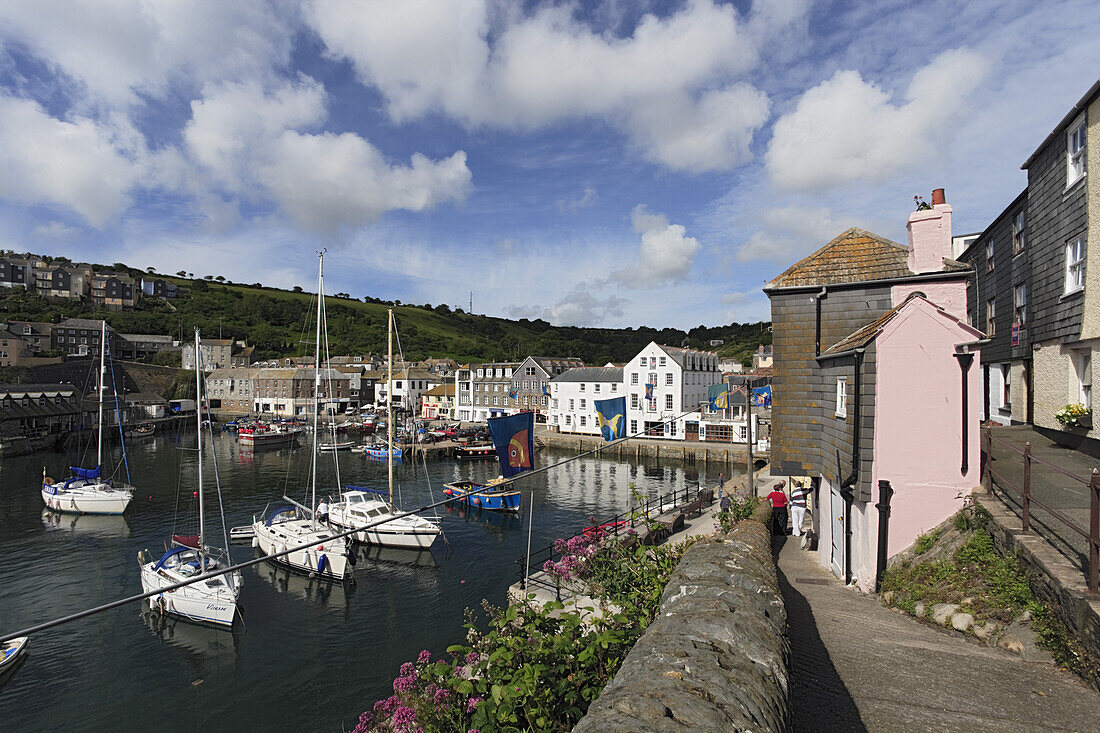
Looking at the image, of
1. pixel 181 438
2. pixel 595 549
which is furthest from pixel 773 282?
pixel 181 438

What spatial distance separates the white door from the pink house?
1.5 inches

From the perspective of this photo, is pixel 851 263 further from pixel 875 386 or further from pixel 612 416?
pixel 612 416

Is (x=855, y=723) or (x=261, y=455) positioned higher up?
(x=855, y=723)

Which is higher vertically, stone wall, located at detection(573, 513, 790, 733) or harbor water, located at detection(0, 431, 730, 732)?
stone wall, located at detection(573, 513, 790, 733)

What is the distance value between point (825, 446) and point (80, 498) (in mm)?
38179

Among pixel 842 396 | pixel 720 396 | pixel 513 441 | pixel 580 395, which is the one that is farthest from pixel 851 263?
pixel 580 395

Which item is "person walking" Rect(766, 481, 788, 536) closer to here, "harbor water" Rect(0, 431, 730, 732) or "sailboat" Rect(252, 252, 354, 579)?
"harbor water" Rect(0, 431, 730, 732)

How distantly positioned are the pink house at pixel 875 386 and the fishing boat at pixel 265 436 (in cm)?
5568

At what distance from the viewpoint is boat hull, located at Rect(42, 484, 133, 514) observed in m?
30.4

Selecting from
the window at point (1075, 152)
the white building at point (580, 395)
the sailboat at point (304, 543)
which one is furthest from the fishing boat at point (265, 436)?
the window at point (1075, 152)

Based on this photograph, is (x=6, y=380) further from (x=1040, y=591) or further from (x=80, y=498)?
(x=1040, y=591)

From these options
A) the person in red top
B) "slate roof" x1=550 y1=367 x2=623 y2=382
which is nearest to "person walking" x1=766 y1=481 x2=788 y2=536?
the person in red top

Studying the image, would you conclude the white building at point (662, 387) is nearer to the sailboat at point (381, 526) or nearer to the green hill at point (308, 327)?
the sailboat at point (381, 526)

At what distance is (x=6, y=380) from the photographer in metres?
83.2
